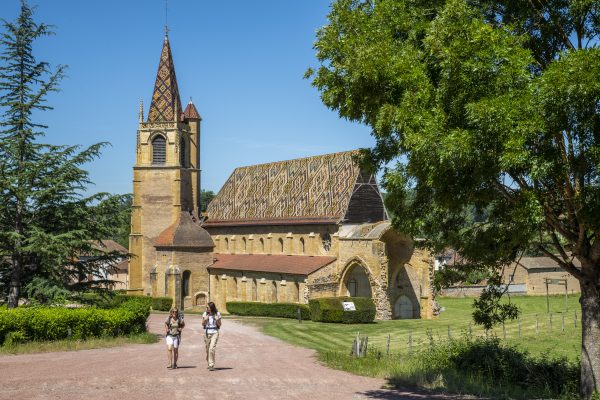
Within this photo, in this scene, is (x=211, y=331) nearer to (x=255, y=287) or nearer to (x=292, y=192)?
(x=255, y=287)

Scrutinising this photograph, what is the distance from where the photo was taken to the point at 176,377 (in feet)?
59.3

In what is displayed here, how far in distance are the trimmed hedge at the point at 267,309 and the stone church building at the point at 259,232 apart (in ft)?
4.50

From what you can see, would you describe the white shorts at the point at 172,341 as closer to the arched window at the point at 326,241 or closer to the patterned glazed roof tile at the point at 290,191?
the patterned glazed roof tile at the point at 290,191

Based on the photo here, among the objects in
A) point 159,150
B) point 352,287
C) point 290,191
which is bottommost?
point 352,287

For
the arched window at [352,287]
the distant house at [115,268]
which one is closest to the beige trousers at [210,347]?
the distant house at [115,268]

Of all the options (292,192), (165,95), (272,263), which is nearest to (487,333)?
(272,263)

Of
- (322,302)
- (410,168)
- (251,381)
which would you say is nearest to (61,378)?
(251,381)

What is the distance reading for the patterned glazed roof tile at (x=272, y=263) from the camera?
1821 inches

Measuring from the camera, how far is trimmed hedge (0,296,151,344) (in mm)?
23312

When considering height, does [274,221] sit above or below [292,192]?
below

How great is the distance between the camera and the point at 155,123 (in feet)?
200

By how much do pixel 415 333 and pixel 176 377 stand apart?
19309 millimetres

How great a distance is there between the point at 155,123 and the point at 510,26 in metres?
51.2

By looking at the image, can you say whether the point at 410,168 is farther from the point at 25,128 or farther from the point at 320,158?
the point at 320,158
